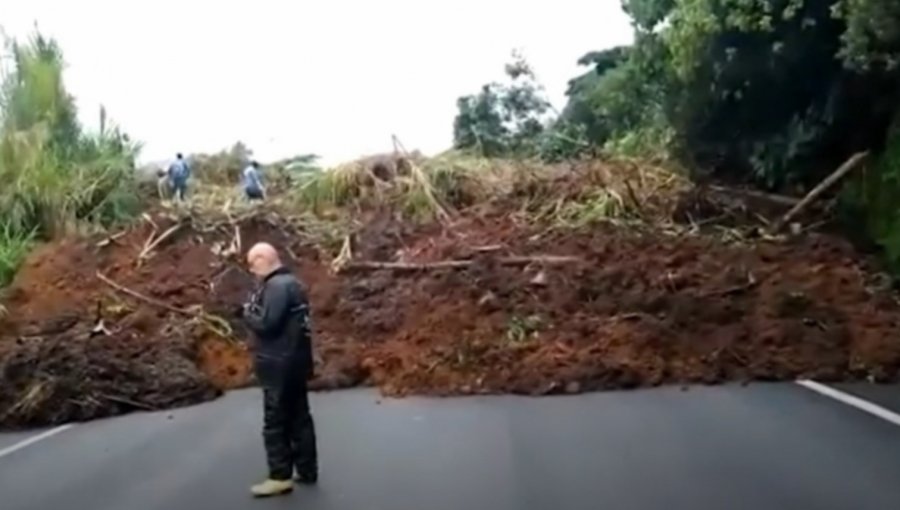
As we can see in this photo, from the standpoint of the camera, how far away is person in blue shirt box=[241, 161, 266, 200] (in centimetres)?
2058

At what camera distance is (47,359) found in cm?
1350

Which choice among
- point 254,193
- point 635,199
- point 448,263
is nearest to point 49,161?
point 254,193

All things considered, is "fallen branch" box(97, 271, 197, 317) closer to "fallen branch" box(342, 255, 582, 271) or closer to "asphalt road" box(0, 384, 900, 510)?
"fallen branch" box(342, 255, 582, 271)

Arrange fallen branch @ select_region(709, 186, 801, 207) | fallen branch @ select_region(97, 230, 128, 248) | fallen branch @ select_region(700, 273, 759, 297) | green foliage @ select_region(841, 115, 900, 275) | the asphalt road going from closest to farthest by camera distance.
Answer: the asphalt road < fallen branch @ select_region(700, 273, 759, 297) < green foliage @ select_region(841, 115, 900, 275) < fallen branch @ select_region(709, 186, 801, 207) < fallen branch @ select_region(97, 230, 128, 248)

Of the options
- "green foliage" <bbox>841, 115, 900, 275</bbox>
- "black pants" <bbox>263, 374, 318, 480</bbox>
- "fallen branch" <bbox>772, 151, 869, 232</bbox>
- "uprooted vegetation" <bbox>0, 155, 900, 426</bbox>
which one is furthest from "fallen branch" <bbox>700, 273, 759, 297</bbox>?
"black pants" <bbox>263, 374, 318, 480</bbox>

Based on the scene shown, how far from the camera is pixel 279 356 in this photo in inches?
304

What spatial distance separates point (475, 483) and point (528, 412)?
11.2ft

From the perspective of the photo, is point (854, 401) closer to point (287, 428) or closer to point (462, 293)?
point (287, 428)

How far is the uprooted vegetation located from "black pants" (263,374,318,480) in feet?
16.6

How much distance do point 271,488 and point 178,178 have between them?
13586 millimetres

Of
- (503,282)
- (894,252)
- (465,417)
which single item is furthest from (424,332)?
(894,252)

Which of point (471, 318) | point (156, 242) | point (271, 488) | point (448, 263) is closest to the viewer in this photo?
point (271, 488)

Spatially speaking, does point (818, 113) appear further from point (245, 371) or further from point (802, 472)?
point (802, 472)

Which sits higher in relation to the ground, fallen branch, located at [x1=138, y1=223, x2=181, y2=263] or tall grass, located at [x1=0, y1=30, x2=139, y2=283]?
tall grass, located at [x1=0, y1=30, x2=139, y2=283]
